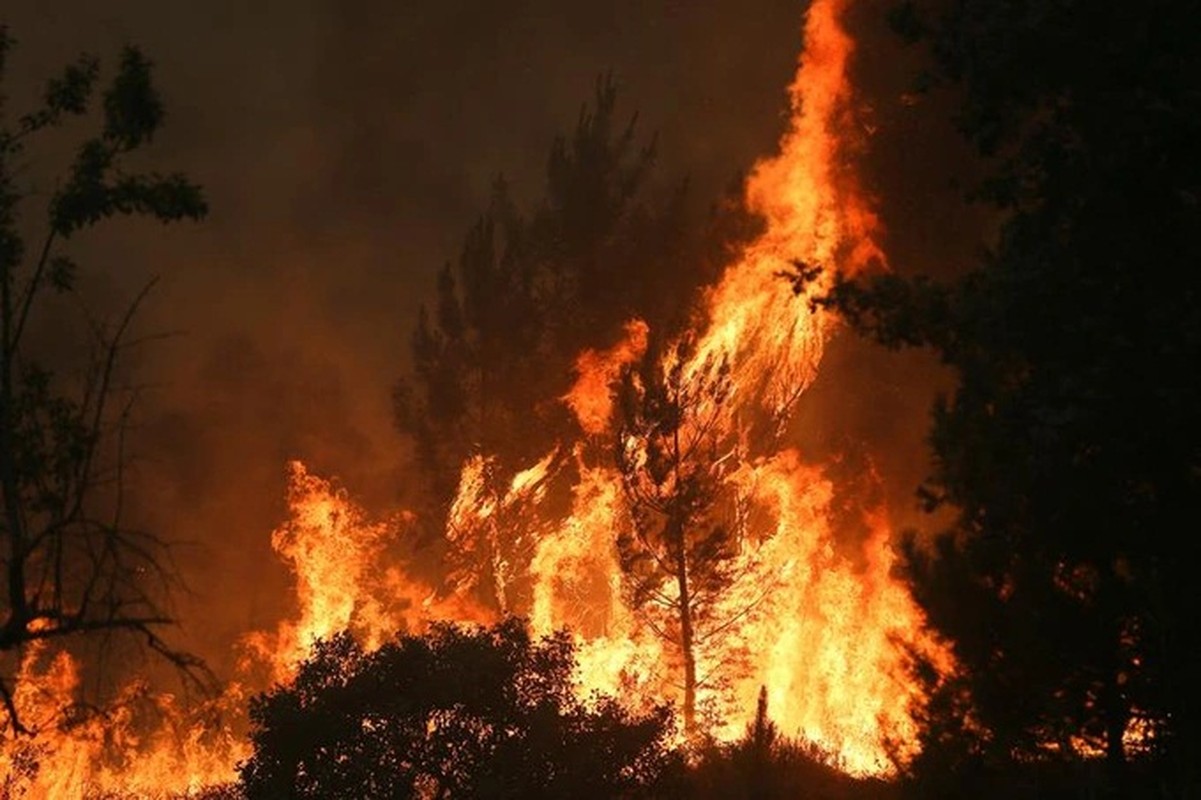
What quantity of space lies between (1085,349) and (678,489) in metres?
19.2

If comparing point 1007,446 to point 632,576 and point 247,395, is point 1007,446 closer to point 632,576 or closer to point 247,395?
point 632,576

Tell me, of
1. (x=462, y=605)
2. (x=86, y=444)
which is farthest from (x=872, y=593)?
(x=86, y=444)

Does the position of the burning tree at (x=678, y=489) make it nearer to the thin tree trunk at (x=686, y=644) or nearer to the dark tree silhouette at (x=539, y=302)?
the thin tree trunk at (x=686, y=644)

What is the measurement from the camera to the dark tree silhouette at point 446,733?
17.1 m

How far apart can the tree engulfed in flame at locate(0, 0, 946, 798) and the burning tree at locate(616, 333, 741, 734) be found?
21 centimetres

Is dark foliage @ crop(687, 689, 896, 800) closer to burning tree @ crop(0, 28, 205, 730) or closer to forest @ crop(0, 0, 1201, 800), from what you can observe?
forest @ crop(0, 0, 1201, 800)

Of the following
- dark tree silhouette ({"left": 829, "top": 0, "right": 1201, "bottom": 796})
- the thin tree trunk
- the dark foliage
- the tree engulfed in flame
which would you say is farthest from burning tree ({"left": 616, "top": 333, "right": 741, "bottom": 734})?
dark tree silhouette ({"left": 829, "top": 0, "right": 1201, "bottom": 796})

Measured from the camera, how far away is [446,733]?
57.1 ft

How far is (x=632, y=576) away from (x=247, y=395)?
26575 millimetres

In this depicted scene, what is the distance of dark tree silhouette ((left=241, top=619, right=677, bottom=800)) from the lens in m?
17.1

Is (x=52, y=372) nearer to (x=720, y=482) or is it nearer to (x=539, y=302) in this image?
(x=720, y=482)

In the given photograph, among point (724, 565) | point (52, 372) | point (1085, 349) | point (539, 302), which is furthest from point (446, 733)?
point (539, 302)

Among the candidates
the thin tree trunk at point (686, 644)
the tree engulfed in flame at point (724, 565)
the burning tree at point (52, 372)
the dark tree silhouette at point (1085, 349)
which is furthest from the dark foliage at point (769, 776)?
the burning tree at point (52, 372)

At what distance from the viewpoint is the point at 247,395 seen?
2051 inches
